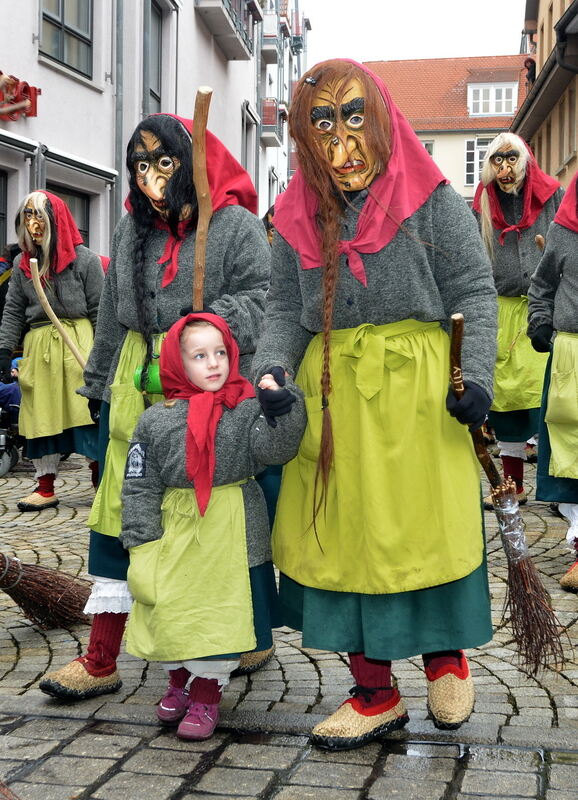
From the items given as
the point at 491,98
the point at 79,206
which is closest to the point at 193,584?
the point at 79,206

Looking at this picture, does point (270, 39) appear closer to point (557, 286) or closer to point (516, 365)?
point (516, 365)

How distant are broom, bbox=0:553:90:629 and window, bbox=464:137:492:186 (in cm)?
5134

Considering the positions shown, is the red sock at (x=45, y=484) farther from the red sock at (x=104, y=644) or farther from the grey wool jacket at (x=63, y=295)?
the red sock at (x=104, y=644)

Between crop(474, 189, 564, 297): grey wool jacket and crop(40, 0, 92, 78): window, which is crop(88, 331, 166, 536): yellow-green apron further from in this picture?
crop(40, 0, 92, 78): window

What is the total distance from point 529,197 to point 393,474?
4200 millimetres

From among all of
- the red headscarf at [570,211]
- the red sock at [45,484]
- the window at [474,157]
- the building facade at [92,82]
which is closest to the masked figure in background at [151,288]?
the red headscarf at [570,211]

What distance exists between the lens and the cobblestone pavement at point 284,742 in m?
2.88

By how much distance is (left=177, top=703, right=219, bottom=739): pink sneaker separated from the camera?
3230 millimetres

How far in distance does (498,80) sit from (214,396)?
5843 centimetres

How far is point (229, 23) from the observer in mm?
21953

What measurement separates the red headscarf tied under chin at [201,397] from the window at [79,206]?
11.6m

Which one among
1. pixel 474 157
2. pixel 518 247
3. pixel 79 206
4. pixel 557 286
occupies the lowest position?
pixel 557 286

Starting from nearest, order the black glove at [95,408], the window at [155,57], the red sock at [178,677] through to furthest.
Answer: the red sock at [178,677] → the black glove at [95,408] → the window at [155,57]

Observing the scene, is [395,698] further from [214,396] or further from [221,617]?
[214,396]
